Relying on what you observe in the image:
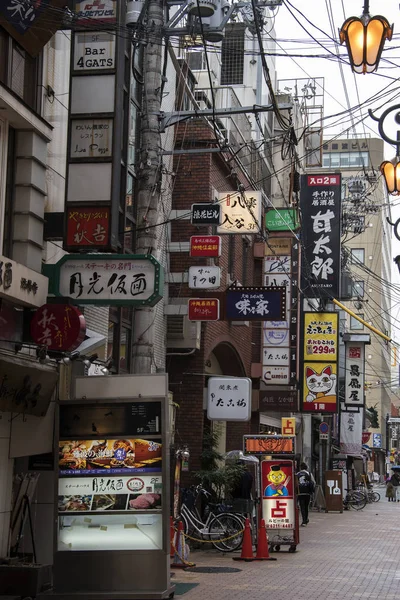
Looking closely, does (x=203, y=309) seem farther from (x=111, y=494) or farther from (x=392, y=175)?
(x=111, y=494)

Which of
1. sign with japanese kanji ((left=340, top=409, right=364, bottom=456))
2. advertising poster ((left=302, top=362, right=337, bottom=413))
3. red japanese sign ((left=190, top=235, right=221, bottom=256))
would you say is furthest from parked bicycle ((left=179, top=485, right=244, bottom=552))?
sign with japanese kanji ((left=340, top=409, right=364, bottom=456))

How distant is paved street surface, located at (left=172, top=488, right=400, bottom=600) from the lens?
46.3 ft

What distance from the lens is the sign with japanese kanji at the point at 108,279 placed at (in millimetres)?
13617

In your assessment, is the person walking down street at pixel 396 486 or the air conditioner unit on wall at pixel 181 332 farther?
the person walking down street at pixel 396 486

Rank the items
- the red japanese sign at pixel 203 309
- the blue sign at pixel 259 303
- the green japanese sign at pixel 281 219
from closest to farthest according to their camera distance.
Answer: the blue sign at pixel 259 303 → the red japanese sign at pixel 203 309 → the green japanese sign at pixel 281 219

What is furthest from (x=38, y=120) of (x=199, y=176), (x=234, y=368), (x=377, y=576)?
(x=234, y=368)

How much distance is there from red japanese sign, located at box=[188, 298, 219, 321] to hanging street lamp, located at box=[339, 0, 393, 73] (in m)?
11.5

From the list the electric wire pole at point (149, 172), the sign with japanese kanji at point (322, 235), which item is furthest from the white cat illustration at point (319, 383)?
the electric wire pole at point (149, 172)

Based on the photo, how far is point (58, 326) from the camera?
1342cm

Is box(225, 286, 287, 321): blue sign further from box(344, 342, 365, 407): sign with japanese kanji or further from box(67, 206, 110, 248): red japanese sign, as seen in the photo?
box(344, 342, 365, 407): sign with japanese kanji

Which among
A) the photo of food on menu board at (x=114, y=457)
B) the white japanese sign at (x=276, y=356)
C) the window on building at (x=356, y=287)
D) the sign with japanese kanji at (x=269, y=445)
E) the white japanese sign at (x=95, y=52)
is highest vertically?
the window on building at (x=356, y=287)

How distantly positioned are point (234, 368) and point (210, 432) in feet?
14.8

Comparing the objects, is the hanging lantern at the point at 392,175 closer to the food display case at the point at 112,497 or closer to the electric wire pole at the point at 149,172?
the electric wire pole at the point at 149,172

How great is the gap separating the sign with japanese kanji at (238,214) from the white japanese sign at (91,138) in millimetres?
8464
